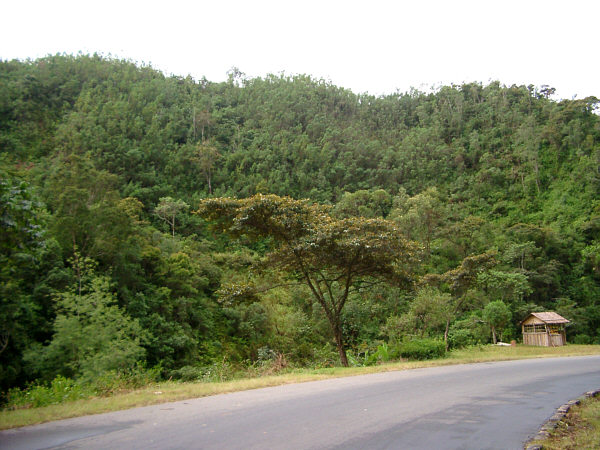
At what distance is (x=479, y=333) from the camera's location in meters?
28.7

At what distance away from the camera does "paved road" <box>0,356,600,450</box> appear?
15.4 ft

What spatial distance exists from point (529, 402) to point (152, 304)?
2343cm

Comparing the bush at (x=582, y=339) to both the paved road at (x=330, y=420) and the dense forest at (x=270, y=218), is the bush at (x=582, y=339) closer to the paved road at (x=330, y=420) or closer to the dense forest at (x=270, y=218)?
the dense forest at (x=270, y=218)

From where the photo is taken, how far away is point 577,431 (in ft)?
18.1

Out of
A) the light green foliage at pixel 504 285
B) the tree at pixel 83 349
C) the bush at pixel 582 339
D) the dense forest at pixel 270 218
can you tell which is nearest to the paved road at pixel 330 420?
the dense forest at pixel 270 218

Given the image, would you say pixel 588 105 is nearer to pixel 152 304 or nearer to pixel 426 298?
pixel 426 298

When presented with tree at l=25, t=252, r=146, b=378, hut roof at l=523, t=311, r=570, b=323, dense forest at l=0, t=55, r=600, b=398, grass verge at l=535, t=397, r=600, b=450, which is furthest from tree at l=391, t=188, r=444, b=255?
grass verge at l=535, t=397, r=600, b=450

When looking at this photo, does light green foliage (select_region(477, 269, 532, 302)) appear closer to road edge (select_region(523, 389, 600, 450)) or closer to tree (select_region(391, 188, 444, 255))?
tree (select_region(391, 188, 444, 255))

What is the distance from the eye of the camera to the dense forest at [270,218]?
16359 mm

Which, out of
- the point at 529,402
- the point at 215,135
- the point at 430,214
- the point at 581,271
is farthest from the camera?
the point at 215,135

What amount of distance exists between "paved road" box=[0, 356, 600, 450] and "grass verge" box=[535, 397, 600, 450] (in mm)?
267

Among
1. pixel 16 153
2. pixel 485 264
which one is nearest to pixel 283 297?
pixel 485 264

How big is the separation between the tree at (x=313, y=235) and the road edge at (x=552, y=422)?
7668 millimetres

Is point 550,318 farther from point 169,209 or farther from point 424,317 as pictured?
→ point 169,209
